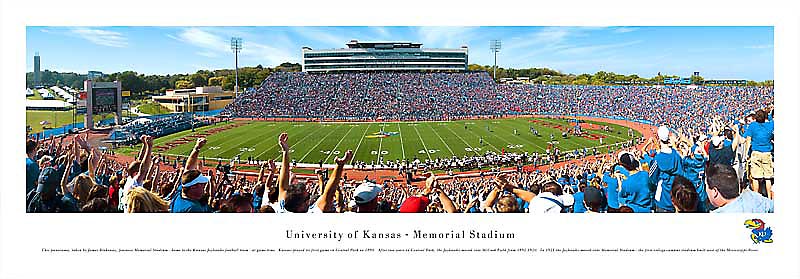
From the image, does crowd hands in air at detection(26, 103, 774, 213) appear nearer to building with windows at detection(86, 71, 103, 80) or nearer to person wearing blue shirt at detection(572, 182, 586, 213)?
person wearing blue shirt at detection(572, 182, 586, 213)

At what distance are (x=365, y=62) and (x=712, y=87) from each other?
11772 millimetres

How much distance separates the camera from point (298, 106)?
23.5m

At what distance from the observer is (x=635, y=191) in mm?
4988

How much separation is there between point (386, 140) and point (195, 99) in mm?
7234

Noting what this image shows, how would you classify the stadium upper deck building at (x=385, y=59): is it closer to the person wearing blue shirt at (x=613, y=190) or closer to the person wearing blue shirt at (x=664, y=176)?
the person wearing blue shirt at (x=664, y=176)

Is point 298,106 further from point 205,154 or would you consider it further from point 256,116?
point 205,154

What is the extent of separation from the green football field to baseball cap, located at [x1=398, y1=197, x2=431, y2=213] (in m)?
9.81

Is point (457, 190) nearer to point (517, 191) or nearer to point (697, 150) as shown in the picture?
point (517, 191)

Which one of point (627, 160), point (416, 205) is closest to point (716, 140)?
point (627, 160)

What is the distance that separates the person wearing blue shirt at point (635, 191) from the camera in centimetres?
497

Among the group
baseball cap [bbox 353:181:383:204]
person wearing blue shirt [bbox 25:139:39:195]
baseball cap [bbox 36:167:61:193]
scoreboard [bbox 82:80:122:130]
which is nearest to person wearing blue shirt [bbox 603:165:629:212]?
baseball cap [bbox 353:181:383:204]
